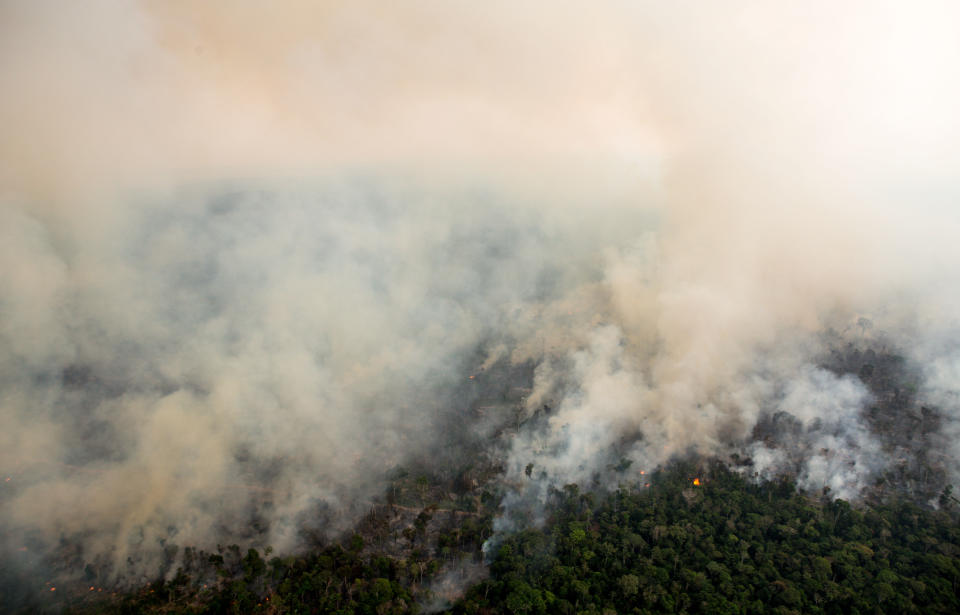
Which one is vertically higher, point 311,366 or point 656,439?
point 311,366

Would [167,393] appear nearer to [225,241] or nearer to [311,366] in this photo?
[311,366]

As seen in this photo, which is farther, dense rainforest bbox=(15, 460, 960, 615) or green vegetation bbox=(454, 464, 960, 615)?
dense rainforest bbox=(15, 460, 960, 615)

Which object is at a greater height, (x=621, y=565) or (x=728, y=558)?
(x=621, y=565)

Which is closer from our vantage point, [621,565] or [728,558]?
[728,558]

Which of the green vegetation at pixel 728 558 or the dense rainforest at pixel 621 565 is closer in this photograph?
the green vegetation at pixel 728 558

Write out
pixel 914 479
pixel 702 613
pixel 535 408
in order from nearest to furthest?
pixel 702 613 < pixel 914 479 < pixel 535 408

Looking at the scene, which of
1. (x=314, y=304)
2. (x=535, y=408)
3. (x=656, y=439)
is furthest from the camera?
(x=314, y=304)

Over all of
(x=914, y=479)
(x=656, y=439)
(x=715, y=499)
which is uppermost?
(x=656, y=439)

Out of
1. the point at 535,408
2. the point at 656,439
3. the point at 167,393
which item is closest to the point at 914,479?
the point at 656,439
